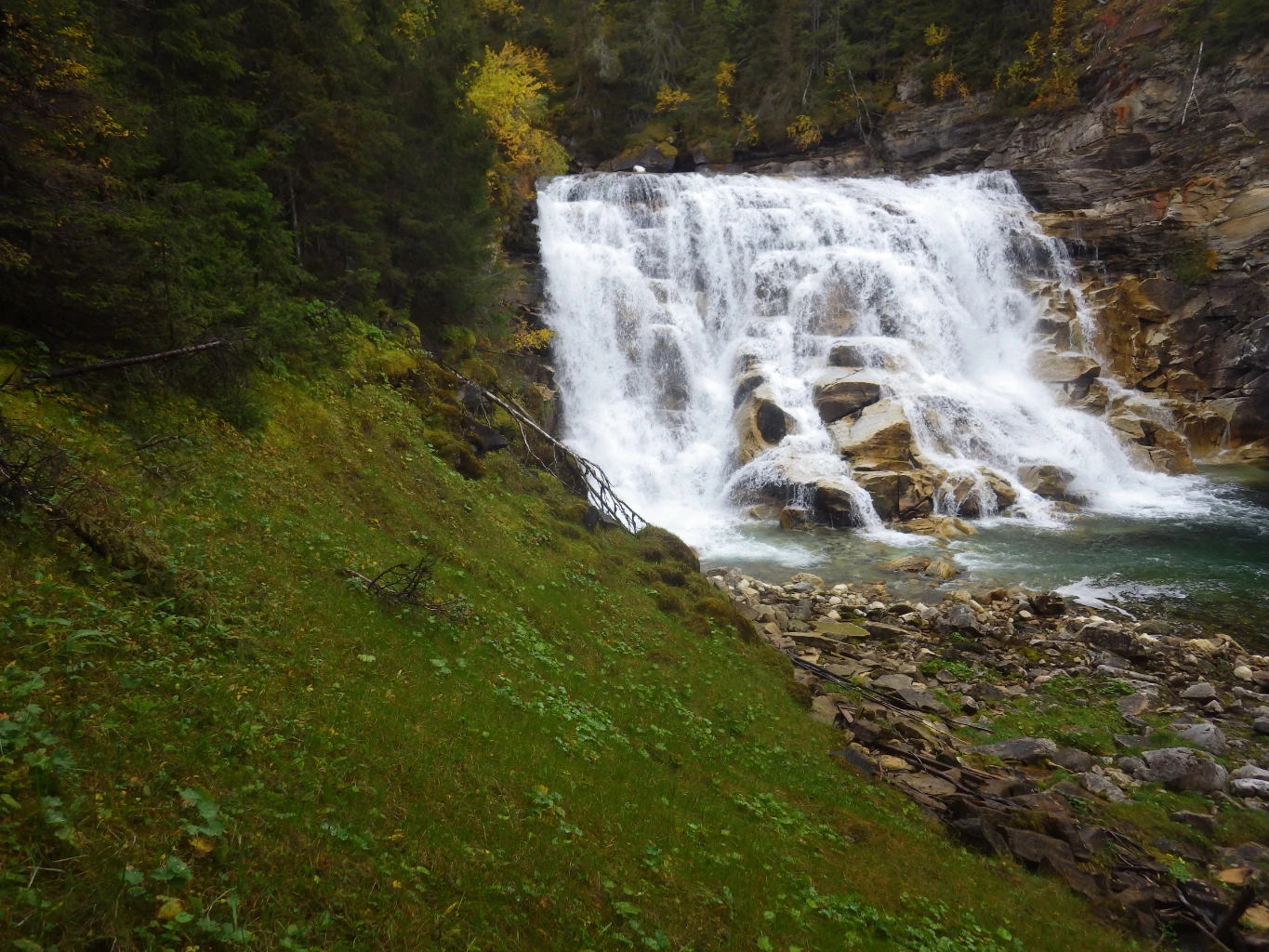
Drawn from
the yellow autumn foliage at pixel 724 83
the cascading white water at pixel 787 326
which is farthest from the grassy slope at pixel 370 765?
the yellow autumn foliage at pixel 724 83

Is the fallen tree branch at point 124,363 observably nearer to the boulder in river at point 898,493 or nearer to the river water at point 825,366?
the river water at point 825,366

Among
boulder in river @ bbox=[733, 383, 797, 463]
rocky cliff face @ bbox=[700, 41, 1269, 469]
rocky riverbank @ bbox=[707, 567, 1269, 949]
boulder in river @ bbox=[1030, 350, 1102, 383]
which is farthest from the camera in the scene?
boulder in river @ bbox=[1030, 350, 1102, 383]

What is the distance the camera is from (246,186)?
33.2ft

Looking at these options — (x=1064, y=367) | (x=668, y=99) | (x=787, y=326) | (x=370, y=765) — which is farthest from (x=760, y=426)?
(x=668, y=99)

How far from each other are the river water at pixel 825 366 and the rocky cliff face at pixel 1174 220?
1961mm

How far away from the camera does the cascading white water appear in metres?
24.6

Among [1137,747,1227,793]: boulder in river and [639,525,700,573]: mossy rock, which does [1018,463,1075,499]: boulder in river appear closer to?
[1137,747,1227,793]: boulder in river

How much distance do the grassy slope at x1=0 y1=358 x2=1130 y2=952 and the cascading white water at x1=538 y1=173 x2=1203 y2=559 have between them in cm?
1312

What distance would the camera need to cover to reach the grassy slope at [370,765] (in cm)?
307

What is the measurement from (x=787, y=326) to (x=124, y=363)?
25.4 metres

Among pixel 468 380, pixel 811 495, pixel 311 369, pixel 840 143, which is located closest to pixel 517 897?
pixel 311 369

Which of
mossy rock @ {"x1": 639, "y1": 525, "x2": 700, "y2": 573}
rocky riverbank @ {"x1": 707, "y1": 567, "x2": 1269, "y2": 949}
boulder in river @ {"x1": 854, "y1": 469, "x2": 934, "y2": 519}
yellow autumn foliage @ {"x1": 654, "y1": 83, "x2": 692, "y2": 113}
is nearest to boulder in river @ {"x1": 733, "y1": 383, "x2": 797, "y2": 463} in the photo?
boulder in river @ {"x1": 854, "y1": 469, "x2": 934, "y2": 519}

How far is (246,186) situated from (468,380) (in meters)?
5.33

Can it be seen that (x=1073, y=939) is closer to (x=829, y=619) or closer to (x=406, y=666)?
(x=406, y=666)
